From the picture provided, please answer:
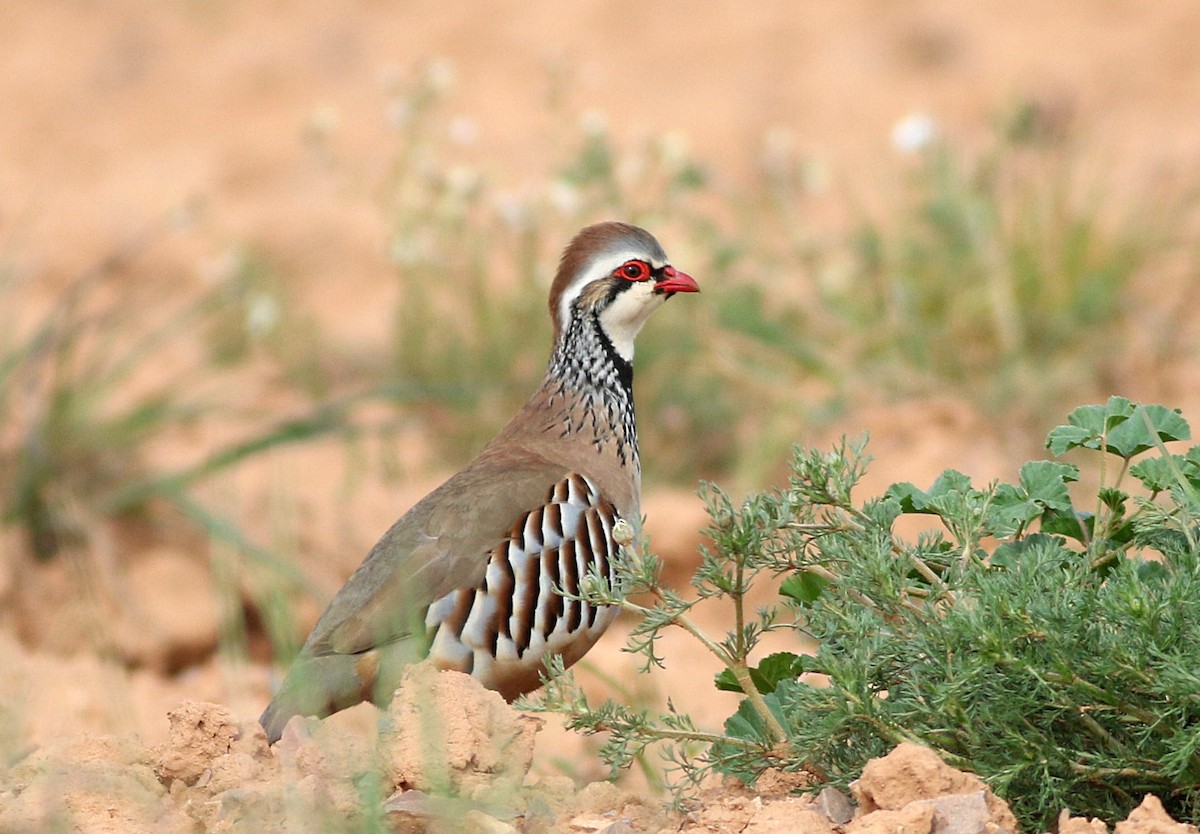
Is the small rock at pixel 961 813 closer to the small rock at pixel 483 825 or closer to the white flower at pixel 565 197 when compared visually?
the small rock at pixel 483 825

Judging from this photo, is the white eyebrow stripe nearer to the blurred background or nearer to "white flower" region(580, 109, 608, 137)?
the blurred background

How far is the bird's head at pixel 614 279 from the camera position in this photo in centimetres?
427

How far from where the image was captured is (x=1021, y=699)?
7.82 feet

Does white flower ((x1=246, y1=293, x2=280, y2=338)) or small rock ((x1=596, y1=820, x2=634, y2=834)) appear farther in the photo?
white flower ((x1=246, y1=293, x2=280, y2=338))

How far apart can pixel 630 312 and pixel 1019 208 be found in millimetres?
3272

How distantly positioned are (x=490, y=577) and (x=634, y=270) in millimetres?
953

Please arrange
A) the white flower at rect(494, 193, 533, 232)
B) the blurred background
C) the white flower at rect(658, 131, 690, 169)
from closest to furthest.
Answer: the blurred background
the white flower at rect(658, 131, 690, 169)
the white flower at rect(494, 193, 533, 232)

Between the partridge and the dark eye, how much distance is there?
0.36m

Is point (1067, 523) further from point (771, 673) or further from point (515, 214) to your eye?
point (515, 214)

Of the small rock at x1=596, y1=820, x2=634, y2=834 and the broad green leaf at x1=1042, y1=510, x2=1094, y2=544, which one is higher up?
the broad green leaf at x1=1042, y1=510, x2=1094, y2=544

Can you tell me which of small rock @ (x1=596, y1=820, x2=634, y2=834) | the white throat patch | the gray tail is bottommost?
small rock @ (x1=596, y1=820, x2=634, y2=834)

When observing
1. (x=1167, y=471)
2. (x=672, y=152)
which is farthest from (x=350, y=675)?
(x=672, y=152)

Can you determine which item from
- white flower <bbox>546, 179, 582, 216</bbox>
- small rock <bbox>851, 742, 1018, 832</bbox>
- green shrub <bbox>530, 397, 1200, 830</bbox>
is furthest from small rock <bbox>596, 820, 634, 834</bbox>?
white flower <bbox>546, 179, 582, 216</bbox>

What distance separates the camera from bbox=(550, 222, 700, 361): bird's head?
427 cm
